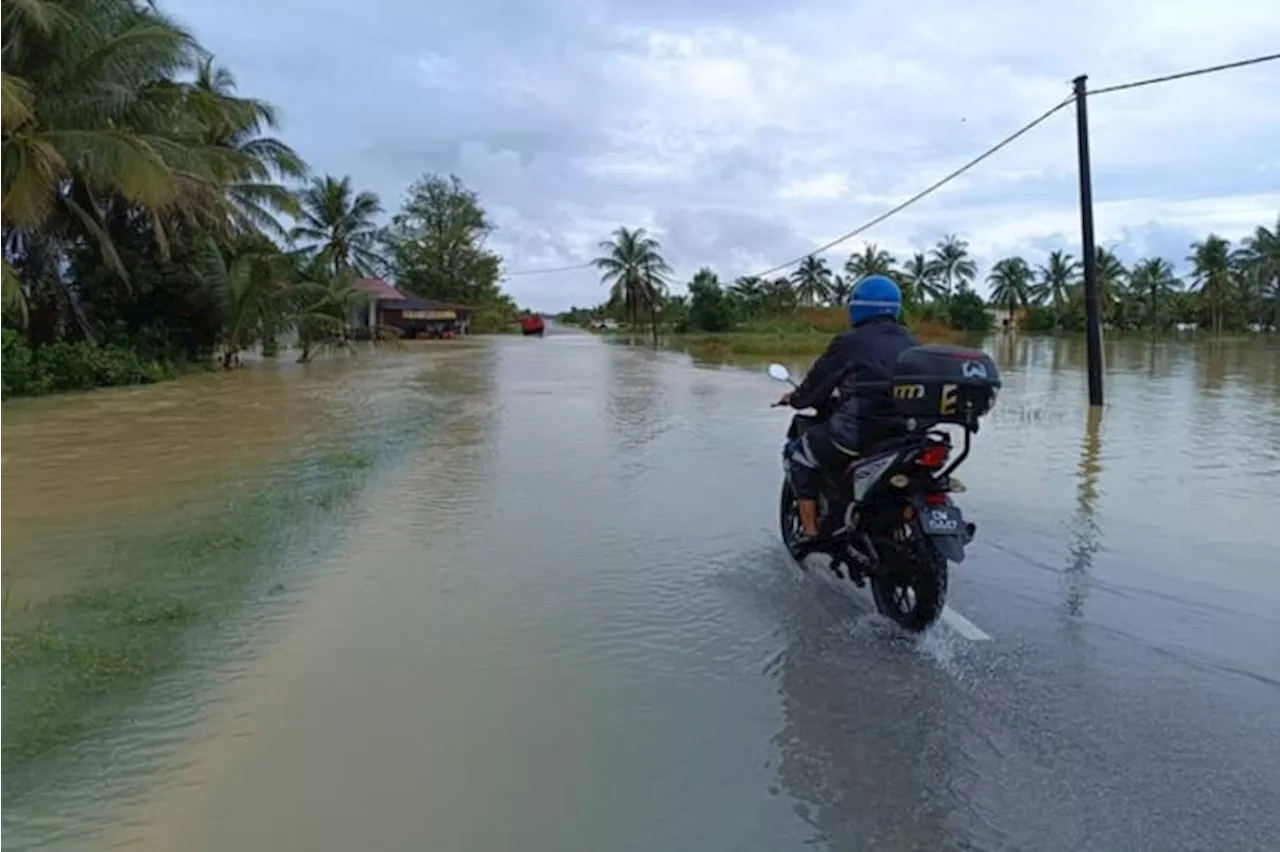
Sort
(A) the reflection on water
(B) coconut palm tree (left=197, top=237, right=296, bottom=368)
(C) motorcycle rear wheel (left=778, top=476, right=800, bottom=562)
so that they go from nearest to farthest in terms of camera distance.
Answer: (A) the reflection on water → (C) motorcycle rear wheel (left=778, top=476, right=800, bottom=562) → (B) coconut palm tree (left=197, top=237, right=296, bottom=368)

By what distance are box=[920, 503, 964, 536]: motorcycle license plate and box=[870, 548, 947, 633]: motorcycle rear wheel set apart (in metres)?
0.10

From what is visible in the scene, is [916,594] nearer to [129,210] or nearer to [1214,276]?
[129,210]

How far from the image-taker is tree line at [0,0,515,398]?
1631 cm

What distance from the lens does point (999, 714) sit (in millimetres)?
3465

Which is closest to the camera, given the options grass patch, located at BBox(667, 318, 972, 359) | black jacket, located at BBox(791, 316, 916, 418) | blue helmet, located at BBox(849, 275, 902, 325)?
black jacket, located at BBox(791, 316, 916, 418)

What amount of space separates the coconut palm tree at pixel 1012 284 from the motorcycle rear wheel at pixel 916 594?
8407 cm

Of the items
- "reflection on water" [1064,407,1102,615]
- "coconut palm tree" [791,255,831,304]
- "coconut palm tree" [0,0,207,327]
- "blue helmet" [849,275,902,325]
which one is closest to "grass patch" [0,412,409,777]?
"blue helmet" [849,275,902,325]

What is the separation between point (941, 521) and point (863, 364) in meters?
0.90

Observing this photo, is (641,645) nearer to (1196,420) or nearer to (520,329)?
(1196,420)

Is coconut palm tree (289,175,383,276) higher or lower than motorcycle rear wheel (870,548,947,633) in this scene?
higher

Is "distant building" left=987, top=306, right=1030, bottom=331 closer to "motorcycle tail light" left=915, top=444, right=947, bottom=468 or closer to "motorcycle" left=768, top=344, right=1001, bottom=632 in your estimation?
"motorcycle" left=768, top=344, right=1001, bottom=632

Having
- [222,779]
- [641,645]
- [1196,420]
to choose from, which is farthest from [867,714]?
[1196,420]

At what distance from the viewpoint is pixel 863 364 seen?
182 inches

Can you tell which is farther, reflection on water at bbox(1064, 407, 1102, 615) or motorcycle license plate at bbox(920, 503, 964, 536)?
reflection on water at bbox(1064, 407, 1102, 615)
